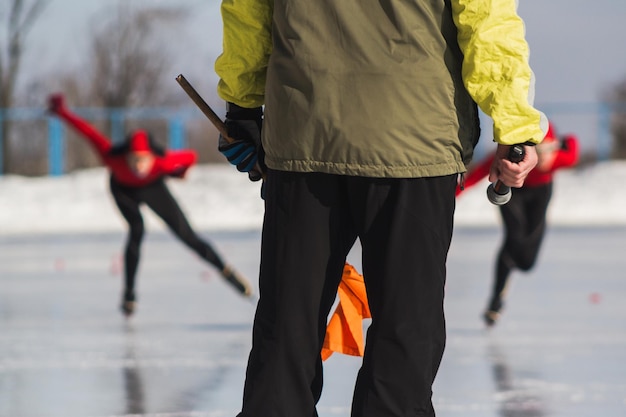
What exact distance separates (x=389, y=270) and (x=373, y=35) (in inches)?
19.2

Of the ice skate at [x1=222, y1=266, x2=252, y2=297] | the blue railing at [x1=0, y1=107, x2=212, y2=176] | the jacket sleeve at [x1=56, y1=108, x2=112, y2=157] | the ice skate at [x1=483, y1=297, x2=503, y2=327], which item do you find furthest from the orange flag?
the blue railing at [x1=0, y1=107, x2=212, y2=176]

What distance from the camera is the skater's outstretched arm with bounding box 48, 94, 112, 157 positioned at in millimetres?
7678

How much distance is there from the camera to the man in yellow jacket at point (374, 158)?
2.36m

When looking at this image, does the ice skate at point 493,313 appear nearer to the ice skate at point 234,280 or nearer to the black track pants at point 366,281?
the ice skate at point 234,280

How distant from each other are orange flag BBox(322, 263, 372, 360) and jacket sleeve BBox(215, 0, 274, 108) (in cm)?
48

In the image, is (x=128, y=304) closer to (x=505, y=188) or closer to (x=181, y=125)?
(x=505, y=188)

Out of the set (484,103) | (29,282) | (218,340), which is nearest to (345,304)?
(484,103)

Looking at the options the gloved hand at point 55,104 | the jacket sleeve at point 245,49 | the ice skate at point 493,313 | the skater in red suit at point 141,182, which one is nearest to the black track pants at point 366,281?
the jacket sleeve at point 245,49

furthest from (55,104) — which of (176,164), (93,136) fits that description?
(176,164)

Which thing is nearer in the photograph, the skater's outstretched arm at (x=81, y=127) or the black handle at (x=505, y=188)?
the black handle at (x=505, y=188)

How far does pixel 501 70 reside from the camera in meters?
2.35

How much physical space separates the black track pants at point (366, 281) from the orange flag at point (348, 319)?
235 millimetres

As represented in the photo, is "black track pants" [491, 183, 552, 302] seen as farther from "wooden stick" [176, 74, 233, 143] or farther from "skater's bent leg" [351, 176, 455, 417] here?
"skater's bent leg" [351, 176, 455, 417]

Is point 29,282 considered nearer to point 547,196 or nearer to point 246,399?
point 547,196
